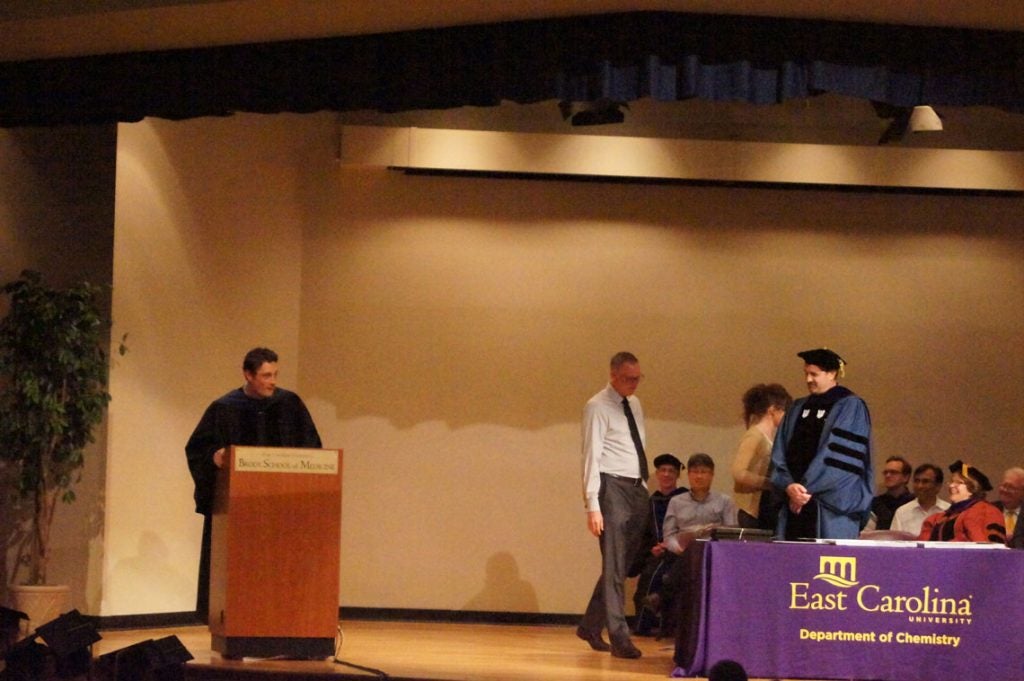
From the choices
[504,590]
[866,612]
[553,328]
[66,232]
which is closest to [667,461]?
[553,328]

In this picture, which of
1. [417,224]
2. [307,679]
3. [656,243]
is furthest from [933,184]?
[307,679]

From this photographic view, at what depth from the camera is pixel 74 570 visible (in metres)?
7.86

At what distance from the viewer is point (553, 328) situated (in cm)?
912

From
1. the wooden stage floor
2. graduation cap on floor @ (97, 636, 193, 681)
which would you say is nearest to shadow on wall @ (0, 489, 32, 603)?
the wooden stage floor

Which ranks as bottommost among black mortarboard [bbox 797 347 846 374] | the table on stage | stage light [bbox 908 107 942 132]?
the table on stage

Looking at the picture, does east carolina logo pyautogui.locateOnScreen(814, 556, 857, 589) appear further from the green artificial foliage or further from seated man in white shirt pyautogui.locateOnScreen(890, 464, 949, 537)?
the green artificial foliage

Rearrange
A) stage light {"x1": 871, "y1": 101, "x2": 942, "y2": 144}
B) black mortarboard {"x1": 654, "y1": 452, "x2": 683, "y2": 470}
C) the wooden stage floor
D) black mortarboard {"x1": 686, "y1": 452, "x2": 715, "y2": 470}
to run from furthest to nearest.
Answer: black mortarboard {"x1": 654, "y1": 452, "x2": 683, "y2": 470}, black mortarboard {"x1": 686, "y1": 452, "x2": 715, "y2": 470}, stage light {"x1": 871, "y1": 101, "x2": 942, "y2": 144}, the wooden stage floor

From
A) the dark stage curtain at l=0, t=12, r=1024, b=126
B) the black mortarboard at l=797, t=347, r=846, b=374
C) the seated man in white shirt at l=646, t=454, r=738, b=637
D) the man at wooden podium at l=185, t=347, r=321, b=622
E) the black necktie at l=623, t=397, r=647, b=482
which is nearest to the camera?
the dark stage curtain at l=0, t=12, r=1024, b=126

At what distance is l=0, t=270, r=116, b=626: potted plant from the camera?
7.30 metres

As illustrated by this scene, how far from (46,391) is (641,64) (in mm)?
3624

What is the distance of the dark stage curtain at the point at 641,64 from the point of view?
240 inches

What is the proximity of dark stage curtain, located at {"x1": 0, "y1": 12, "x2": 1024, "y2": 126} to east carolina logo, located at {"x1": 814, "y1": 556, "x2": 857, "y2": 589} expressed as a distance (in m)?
2.00

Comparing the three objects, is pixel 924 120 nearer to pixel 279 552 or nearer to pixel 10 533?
pixel 279 552

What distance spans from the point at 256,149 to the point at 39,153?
52.0 inches
